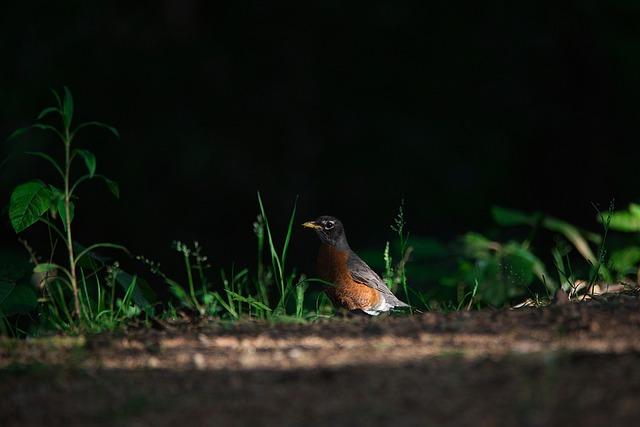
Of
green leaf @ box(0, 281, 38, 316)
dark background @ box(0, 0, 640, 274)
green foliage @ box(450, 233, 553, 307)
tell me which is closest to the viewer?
green leaf @ box(0, 281, 38, 316)

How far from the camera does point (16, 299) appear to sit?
16.1 ft

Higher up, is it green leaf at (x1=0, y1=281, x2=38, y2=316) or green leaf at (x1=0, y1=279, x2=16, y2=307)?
green leaf at (x1=0, y1=279, x2=16, y2=307)

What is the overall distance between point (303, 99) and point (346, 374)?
11907 millimetres

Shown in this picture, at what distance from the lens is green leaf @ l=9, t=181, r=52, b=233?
4719mm

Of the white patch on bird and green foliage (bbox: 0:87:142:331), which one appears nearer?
green foliage (bbox: 0:87:142:331)

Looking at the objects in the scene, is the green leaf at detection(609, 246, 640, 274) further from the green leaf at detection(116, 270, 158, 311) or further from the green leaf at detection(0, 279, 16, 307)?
the green leaf at detection(0, 279, 16, 307)

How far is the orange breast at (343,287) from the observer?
5734 millimetres

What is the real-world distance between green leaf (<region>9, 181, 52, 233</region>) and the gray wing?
1878 mm

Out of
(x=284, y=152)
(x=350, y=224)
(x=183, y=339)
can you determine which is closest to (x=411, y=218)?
(x=350, y=224)

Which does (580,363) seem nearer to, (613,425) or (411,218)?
(613,425)

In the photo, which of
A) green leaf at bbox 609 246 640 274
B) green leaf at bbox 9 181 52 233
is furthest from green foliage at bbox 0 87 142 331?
green leaf at bbox 609 246 640 274

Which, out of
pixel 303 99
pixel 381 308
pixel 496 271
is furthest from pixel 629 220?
pixel 303 99

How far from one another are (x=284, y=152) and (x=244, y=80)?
1.22 metres

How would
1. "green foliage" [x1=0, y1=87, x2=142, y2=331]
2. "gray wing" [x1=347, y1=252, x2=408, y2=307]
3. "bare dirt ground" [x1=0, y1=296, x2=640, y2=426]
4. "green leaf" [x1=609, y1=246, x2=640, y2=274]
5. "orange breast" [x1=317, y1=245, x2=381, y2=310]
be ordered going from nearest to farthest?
1. "bare dirt ground" [x1=0, y1=296, x2=640, y2=426]
2. "green foliage" [x1=0, y1=87, x2=142, y2=331]
3. "orange breast" [x1=317, y1=245, x2=381, y2=310]
4. "gray wing" [x1=347, y1=252, x2=408, y2=307]
5. "green leaf" [x1=609, y1=246, x2=640, y2=274]
